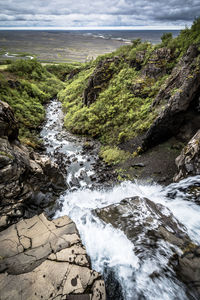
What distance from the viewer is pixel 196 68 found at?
10508 millimetres

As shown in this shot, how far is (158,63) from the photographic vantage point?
1766 cm

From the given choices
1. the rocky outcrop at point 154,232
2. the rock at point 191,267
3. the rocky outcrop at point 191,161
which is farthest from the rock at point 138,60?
the rock at point 191,267

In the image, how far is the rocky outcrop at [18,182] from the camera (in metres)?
7.18

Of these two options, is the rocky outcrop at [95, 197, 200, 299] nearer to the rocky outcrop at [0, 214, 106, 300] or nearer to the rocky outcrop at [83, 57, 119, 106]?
the rocky outcrop at [0, 214, 106, 300]

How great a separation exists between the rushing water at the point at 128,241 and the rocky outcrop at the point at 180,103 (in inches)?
182

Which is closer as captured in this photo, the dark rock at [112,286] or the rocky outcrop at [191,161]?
the dark rock at [112,286]

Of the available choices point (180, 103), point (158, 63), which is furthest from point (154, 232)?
point (158, 63)

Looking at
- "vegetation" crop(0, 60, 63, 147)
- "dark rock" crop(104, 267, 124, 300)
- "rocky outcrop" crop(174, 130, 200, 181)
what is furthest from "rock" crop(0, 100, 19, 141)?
"rocky outcrop" crop(174, 130, 200, 181)

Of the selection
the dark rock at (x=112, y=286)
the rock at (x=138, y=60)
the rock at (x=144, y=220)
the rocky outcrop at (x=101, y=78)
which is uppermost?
the rock at (x=138, y=60)

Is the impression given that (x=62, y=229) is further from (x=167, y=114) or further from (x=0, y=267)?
(x=167, y=114)

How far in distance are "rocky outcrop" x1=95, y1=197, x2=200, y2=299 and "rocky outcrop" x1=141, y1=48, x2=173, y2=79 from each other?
16.2 m

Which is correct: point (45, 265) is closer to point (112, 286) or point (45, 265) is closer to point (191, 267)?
point (112, 286)

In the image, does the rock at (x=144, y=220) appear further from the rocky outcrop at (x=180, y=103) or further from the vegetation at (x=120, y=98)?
the vegetation at (x=120, y=98)

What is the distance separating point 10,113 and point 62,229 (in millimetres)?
8232
